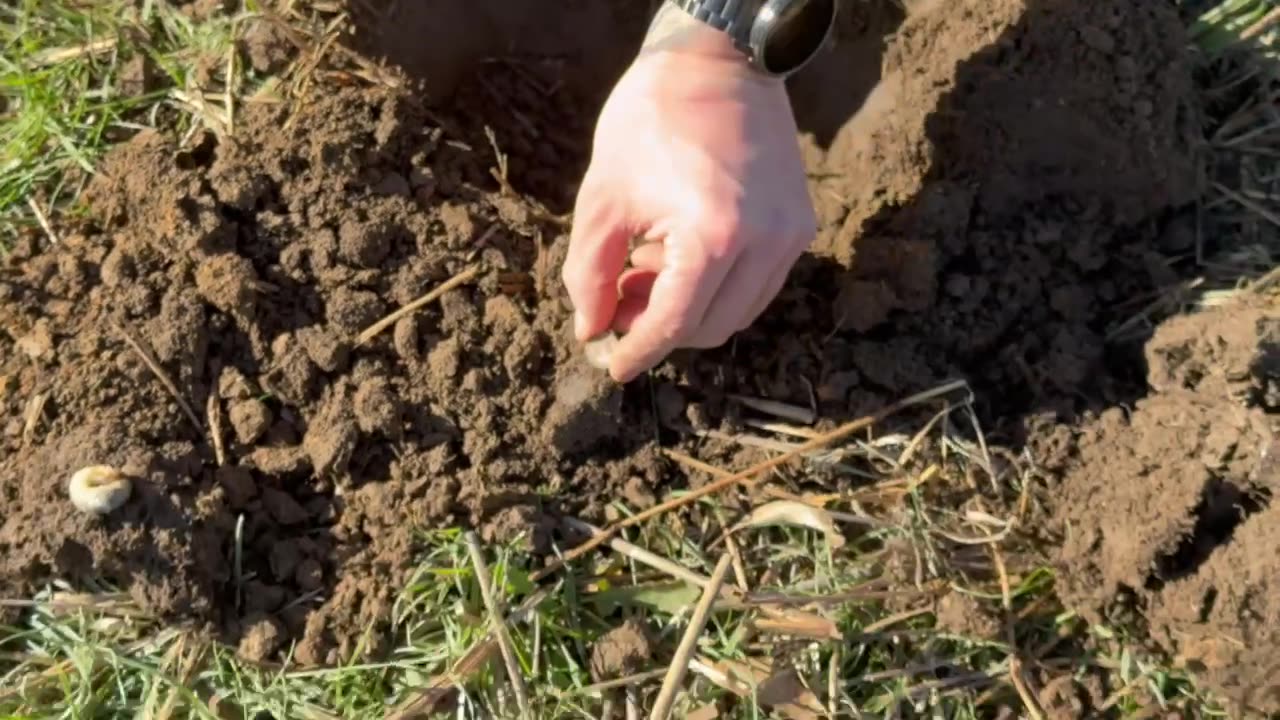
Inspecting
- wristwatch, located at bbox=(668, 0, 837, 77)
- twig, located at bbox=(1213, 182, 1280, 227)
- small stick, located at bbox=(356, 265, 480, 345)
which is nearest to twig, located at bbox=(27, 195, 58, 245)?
small stick, located at bbox=(356, 265, 480, 345)

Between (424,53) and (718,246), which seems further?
(424,53)

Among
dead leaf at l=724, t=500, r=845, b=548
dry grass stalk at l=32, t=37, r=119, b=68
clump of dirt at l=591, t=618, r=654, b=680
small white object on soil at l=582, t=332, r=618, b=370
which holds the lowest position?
clump of dirt at l=591, t=618, r=654, b=680

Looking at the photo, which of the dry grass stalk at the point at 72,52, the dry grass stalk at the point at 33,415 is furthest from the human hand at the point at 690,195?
the dry grass stalk at the point at 72,52

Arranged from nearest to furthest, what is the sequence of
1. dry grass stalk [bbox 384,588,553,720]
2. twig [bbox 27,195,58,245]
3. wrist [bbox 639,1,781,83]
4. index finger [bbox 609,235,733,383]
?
index finger [bbox 609,235,733,383]
wrist [bbox 639,1,781,83]
dry grass stalk [bbox 384,588,553,720]
twig [bbox 27,195,58,245]

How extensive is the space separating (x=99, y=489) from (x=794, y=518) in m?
1.02

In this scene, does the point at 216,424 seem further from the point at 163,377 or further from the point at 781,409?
the point at 781,409

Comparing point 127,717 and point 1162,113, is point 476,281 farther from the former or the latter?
point 1162,113

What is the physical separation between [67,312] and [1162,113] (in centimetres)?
179

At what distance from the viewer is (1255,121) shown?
2.01m

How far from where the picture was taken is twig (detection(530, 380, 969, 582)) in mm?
1710

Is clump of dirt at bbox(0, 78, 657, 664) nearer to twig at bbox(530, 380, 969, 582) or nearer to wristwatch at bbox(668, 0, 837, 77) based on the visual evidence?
twig at bbox(530, 380, 969, 582)

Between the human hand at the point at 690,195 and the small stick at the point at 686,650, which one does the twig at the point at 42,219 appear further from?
the small stick at the point at 686,650

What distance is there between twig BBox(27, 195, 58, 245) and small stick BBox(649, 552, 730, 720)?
120 cm

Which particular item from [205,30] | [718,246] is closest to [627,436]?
[718,246]
